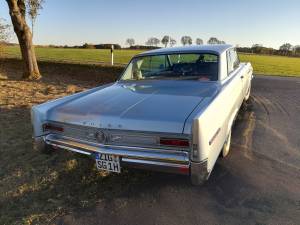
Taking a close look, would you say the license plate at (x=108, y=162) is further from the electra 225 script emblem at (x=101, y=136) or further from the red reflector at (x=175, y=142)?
the red reflector at (x=175, y=142)

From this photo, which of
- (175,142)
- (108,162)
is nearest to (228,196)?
(175,142)

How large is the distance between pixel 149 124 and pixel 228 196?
1247 mm

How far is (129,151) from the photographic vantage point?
3.18 meters

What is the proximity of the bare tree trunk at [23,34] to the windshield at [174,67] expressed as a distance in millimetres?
8290

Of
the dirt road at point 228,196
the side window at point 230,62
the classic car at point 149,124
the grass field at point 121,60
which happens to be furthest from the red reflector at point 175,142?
the grass field at point 121,60

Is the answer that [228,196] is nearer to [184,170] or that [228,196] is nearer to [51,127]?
[184,170]

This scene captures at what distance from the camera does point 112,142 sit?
10.6ft

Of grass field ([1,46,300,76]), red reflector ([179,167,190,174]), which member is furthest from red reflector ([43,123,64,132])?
grass field ([1,46,300,76])

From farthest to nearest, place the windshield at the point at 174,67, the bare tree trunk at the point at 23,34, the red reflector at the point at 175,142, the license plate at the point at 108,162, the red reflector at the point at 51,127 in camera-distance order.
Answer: the bare tree trunk at the point at 23,34
the windshield at the point at 174,67
the red reflector at the point at 51,127
the license plate at the point at 108,162
the red reflector at the point at 175,142

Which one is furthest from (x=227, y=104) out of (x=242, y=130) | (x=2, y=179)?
(x=2, y=179)

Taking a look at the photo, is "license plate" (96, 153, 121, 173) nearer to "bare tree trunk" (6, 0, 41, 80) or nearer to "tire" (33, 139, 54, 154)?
"tire" (33, 139, 54, 154)

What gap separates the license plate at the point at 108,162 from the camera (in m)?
3.23

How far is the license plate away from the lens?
3.23 meters

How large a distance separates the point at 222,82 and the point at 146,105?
139cm
